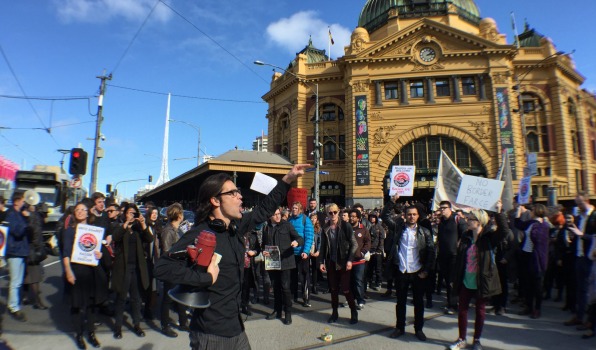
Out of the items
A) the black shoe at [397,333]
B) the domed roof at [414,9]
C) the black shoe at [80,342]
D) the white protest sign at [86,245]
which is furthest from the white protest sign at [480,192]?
the domed roof at [414,9]

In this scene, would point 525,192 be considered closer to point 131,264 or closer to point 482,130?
point 131,264

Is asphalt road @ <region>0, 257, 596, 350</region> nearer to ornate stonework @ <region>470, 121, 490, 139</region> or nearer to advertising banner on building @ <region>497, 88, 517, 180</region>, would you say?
advertising banner on building @ <region>497, 88, 517, 180</region>

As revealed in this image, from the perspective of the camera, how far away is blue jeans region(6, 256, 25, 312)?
630 centimetres

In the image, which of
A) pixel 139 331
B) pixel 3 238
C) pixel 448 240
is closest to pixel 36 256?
pixel 3 238

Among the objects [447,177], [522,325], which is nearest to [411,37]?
[447,177]

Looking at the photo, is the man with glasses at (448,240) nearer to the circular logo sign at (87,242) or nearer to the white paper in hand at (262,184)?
the white paper in hand at (262,184)

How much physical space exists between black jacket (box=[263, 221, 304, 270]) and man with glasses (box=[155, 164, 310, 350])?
4203 millimetres

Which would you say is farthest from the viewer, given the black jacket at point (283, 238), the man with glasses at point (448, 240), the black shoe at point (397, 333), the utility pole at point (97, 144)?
the utility pole at point (97, 144)

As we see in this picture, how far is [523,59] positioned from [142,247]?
33165 millimetres

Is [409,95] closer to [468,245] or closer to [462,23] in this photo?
A: [462,23]

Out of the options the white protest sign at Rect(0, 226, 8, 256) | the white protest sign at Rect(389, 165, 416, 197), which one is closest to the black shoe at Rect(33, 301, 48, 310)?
the white protest sign at Rect(0, 226, 8, 256)

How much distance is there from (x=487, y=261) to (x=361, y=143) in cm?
2360

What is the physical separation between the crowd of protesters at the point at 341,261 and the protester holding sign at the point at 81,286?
15mm

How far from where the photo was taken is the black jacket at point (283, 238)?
677cm
